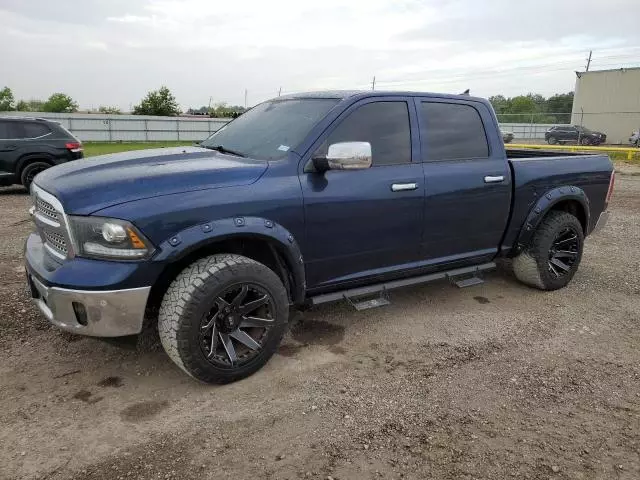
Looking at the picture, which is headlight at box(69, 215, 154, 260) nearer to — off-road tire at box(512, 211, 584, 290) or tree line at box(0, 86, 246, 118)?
off-road tire at box(512, 211, 584, 290)

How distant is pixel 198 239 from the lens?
9.91ft

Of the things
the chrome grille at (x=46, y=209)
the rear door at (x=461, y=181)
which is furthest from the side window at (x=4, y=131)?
the rear door at (x=461, y=181)

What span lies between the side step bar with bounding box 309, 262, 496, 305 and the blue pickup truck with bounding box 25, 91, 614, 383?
0.01 m

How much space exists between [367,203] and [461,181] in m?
1.00

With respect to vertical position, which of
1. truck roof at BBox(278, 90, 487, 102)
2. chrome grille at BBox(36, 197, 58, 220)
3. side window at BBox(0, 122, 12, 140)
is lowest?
chrome grille at BBox(36, 197, 58, 220)

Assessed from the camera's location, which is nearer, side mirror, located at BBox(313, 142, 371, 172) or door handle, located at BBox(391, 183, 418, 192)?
side mirror, located at BBox(313, 142, 371, 172)

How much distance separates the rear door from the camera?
4159mm

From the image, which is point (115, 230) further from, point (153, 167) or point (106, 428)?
point (106, 428)

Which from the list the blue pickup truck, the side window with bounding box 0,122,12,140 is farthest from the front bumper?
the side window with bounding box 0,122,12,140

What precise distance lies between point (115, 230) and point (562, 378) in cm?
301

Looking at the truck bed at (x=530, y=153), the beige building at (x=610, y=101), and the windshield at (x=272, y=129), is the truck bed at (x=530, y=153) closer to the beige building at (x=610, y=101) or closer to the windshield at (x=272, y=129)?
the windshield at (x=272, y=129)

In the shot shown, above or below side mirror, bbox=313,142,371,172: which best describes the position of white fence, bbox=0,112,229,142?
above

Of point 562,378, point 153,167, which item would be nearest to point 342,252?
point 153,167

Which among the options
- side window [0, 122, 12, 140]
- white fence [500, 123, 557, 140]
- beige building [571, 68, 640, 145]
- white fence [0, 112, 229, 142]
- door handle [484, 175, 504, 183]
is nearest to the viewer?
door handle [484, 175, 504, 183]
